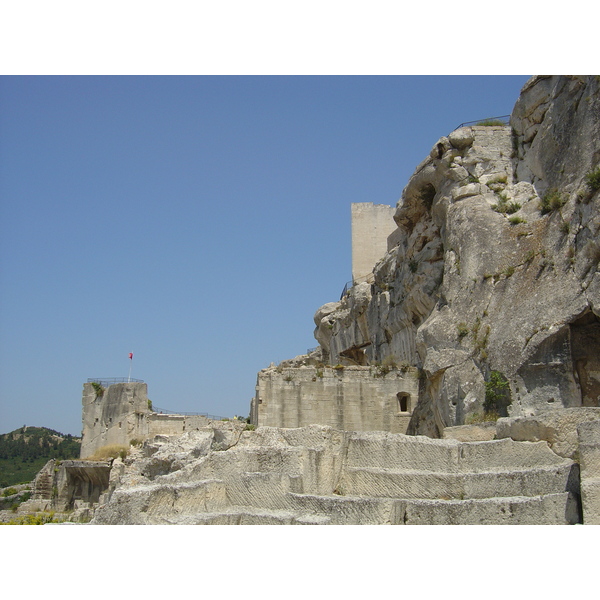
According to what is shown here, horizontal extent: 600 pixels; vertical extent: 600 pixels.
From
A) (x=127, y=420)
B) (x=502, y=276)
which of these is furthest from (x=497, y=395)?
(x=127, y=420)

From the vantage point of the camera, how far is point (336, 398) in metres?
23.2

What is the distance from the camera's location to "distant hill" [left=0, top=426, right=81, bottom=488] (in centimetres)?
5656

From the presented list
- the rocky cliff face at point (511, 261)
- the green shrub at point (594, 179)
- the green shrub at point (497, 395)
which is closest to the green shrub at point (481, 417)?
the green shrub at point (497, 395)

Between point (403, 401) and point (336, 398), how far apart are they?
242cm

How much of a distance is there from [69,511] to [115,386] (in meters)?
5.56

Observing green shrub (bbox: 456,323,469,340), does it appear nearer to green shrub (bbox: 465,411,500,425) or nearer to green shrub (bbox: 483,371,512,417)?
green shrub (bbox: 483,371,512,417)

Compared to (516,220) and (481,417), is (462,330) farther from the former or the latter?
(516,220)

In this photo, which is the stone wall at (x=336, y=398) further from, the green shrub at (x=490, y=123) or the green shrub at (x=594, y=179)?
the green shrub at (x=490, y=123)

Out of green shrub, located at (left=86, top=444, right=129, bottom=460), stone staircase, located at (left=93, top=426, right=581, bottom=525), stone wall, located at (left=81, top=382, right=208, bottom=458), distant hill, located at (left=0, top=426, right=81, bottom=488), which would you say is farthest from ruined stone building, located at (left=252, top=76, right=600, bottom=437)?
distant hill, located at (left=0, top=426, right=81, bottom=488)

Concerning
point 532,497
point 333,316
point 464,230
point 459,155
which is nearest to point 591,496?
point 532,497

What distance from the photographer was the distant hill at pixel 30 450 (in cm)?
5656

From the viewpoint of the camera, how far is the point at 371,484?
44.0 ft

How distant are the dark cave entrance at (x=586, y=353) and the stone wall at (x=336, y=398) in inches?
244
